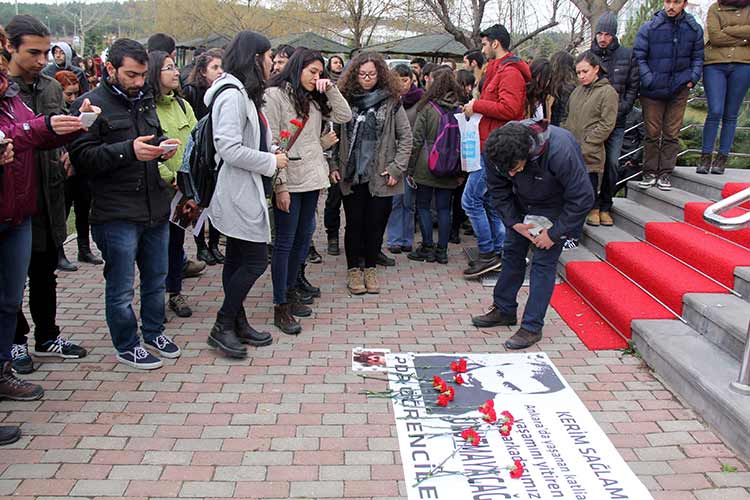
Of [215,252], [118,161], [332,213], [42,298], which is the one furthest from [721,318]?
[215,252]

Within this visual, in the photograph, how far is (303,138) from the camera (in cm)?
469

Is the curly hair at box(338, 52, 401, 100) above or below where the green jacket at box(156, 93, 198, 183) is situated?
above

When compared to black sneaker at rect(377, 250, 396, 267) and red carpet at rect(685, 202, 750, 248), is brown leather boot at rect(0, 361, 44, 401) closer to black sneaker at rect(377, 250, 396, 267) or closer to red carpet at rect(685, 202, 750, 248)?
black sneaker at rect(377, 250, 396, 267)

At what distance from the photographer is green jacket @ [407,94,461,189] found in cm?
620

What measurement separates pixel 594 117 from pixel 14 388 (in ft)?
16.1

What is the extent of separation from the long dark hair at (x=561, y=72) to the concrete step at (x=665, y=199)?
128cm

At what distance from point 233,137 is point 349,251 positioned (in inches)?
83.1

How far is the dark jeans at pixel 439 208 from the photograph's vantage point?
6332mm

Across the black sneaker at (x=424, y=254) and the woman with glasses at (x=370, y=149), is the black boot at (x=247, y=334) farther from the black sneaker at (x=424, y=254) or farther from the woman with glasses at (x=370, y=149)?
the black sneaker at (x=424, y=254)

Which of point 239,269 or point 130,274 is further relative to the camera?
point 239,269

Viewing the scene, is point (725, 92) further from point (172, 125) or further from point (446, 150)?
point (172, 125)

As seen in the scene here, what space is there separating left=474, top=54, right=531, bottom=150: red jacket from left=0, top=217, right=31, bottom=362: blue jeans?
3654 mm

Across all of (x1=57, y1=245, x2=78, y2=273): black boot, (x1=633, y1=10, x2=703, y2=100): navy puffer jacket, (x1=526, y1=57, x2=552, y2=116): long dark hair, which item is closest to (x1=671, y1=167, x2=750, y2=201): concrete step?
(x1=633, y1=10, x2=703, y2=100): navy puffer jacket

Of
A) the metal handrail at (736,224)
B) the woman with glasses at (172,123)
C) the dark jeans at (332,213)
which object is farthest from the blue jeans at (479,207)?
the metal handrail at (736,224)
